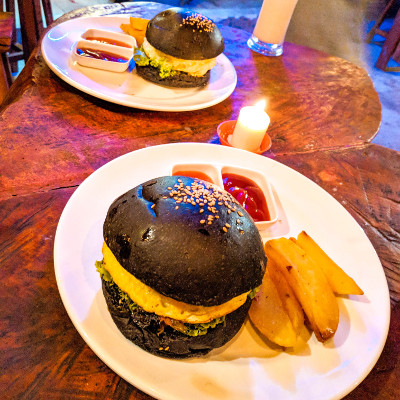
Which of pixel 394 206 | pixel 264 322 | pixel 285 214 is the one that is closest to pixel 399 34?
pixel 394 206

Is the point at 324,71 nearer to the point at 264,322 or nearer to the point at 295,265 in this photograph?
the point at 295,265

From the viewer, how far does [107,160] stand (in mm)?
2387

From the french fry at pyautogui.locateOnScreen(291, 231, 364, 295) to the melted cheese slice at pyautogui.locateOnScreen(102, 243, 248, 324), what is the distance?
64 centimetres

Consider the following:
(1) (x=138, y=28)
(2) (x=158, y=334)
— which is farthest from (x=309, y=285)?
(1) (x=138, y=28)

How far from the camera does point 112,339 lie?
4.67 ft

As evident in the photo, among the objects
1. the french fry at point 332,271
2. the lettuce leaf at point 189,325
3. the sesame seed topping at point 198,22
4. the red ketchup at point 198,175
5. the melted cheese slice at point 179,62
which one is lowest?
the red ketchup at point 198,175

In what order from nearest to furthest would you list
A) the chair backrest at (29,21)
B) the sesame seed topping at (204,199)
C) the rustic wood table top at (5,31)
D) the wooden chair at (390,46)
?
the sesame seed topping at (204,199), the rustic wood table top at (5,31), the chair backrest at (29,21), the wooden chair at (390,46)

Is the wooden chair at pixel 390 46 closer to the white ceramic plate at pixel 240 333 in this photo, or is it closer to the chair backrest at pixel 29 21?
the chair backrest at pixel 29 21

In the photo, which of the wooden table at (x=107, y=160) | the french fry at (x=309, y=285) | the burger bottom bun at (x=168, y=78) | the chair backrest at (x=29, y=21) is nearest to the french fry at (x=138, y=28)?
the burger bottom bun at (x=168, y=78)

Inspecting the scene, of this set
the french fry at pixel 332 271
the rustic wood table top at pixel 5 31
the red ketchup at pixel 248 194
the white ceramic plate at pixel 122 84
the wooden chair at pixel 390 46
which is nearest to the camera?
the french fry at pixel 332 271

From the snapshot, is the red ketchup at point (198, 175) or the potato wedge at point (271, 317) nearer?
the potato wedge at point (271, 317)

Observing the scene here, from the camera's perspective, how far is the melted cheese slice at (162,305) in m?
1.36

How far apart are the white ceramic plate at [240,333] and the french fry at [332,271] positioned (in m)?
0.12

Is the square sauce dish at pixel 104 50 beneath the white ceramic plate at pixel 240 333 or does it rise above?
above
